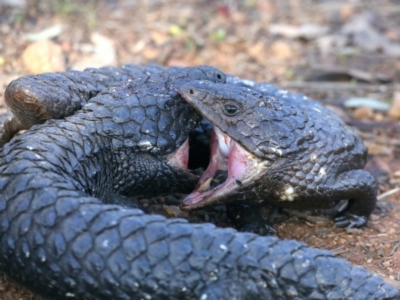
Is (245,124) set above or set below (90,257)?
above

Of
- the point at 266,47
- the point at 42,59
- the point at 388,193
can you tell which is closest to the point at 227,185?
the point at 388,193

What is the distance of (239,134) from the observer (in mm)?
3947

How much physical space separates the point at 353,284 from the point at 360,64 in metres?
5.04

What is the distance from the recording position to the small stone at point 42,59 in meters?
5.88

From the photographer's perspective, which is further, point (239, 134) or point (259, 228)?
point (259, 228)

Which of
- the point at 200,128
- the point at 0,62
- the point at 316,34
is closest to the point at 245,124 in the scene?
the point at 200,128

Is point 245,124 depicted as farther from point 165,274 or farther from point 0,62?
point 0,62

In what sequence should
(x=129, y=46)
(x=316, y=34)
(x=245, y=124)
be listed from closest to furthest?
(x=245, y=124)
(x=129, y=46)
(x=316, y=34)

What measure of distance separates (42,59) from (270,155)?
2869 mm

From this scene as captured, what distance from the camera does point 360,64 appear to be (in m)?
7.66

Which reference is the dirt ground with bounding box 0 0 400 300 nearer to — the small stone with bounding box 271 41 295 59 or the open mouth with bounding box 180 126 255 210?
the small stone with bounding box 271 41 295 59

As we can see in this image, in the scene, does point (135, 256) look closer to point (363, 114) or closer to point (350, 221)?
point (350, 221)

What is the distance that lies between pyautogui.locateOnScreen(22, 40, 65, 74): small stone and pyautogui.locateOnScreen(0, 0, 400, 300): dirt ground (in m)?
0.01

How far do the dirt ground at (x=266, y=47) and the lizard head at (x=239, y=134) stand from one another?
1.81 ft
